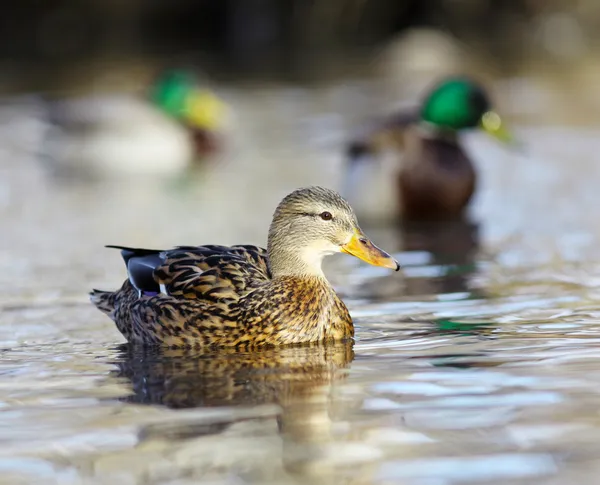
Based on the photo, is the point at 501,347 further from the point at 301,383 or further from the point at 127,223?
the point at 127,223

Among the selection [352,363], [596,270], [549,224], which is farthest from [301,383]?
[549,224]

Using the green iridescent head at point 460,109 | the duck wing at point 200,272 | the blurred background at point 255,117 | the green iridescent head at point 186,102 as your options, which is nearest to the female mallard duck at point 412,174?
the green iridescent head at point 460,109

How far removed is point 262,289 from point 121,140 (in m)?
8.38

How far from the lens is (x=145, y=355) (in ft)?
18.7

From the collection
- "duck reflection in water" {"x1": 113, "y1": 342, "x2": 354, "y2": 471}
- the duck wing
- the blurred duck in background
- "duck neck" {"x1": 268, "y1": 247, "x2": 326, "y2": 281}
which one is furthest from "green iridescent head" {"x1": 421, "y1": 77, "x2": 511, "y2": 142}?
"duck reflection in water" {"x1": 113, "y1": 342, "x2": 354, "y2": 471}

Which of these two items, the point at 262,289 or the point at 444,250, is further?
the point at 444,250

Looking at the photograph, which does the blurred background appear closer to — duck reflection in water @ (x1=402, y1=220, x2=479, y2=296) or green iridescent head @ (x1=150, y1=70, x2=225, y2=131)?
green iridescent head @ (x1=150, y1=70, x2=225, y2=131)

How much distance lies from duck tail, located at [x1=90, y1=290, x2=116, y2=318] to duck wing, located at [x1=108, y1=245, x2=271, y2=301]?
20cm

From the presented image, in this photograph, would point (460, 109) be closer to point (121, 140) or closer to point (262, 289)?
point (121, 140)

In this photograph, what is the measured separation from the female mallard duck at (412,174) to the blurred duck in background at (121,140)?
3.79 metres

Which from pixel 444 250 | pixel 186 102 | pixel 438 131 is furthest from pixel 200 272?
pixel 186 102

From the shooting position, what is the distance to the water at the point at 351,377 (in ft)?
13.2

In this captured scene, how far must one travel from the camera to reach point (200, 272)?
5.81 metres

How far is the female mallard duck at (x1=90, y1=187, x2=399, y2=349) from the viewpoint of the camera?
566cm
